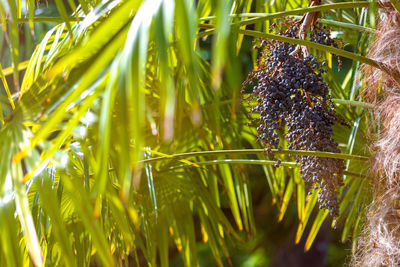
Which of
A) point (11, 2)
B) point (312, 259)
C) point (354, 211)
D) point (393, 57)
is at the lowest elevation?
point (312, 259)

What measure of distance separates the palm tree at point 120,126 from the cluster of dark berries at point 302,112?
3 cm

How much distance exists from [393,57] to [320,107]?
197mm

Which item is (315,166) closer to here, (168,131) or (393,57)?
(393,57)

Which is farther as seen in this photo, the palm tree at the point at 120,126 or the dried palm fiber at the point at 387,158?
the dried palm fiber at the point at 387,158

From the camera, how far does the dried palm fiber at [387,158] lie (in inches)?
33.5

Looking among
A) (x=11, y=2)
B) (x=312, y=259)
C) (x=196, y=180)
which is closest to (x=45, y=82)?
(x=11, y=2)

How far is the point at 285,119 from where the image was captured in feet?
2.59

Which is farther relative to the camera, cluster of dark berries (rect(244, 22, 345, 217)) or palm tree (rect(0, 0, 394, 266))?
cluster of dark berries (rect(244, 22, 345, 217))

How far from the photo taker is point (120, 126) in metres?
0.41

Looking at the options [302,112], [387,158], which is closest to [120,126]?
[302,112]

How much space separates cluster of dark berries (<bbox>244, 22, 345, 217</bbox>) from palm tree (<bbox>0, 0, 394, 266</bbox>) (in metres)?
0.03

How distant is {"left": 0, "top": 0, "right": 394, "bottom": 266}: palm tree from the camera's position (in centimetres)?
41

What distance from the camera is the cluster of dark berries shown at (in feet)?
2.54

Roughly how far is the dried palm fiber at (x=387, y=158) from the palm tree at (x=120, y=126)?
0.05m
